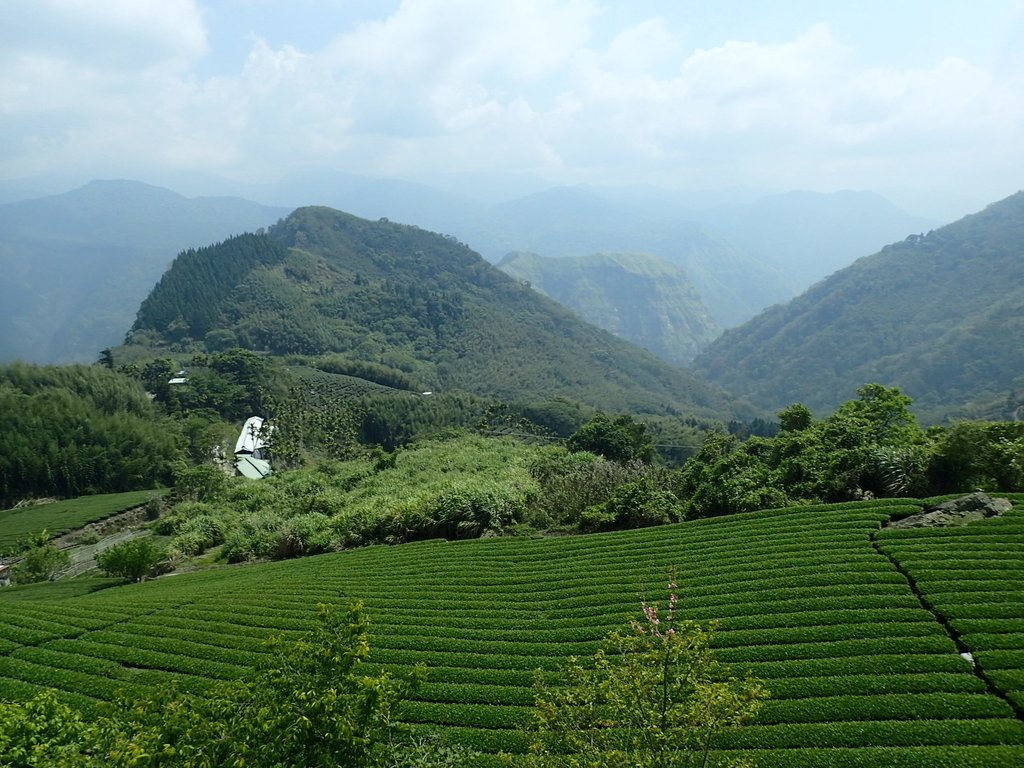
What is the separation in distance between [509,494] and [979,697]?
20.3 meters

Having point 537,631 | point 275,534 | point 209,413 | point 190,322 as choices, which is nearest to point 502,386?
point 190,322

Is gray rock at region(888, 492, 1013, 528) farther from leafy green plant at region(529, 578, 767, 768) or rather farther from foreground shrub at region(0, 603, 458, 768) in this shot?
foreground shrub at region(0, 603, 458, 768)

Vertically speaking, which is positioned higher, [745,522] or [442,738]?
[745,522]

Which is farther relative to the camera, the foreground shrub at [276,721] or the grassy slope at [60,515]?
the grassy slope at [60,515]

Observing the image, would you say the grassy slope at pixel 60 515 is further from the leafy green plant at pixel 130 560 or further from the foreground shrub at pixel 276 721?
the foreground shrub at pixel 276 721

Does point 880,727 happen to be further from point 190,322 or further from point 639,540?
point 190,322

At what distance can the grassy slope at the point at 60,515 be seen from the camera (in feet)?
165

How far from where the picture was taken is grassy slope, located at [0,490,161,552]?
5038 cm

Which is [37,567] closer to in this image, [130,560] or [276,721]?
[130,560]

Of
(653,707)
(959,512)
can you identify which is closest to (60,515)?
(653,707)

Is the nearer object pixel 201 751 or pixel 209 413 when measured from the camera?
pixel 201 751

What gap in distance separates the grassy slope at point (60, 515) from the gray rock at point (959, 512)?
6019 cm

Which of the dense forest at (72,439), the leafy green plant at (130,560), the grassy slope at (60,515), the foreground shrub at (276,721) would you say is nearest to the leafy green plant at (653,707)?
the foreground shrub at (276,721)

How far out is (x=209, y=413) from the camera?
93.0 m
